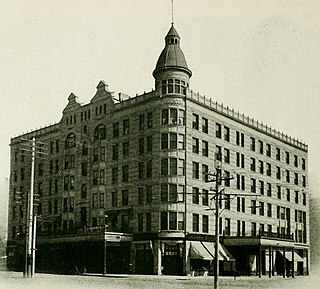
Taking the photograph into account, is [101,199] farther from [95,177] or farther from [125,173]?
[125,173]

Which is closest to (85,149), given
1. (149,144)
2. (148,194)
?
(149,144)

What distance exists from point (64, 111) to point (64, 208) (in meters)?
6.97

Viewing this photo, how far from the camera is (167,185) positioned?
33.6 m

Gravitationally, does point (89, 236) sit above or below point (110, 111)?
below

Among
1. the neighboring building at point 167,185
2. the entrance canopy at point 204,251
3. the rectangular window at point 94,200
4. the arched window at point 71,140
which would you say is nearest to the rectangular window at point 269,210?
the neighboring building at point 167,185

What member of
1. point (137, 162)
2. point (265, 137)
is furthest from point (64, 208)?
point (265, 137)

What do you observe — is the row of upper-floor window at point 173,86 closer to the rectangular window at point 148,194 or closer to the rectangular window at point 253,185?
the rectangular window at point 148,194

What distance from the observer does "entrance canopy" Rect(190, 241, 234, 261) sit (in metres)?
32.8

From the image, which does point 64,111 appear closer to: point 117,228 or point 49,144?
point 49,144

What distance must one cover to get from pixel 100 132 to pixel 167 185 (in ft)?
21.6

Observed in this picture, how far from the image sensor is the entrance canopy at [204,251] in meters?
32.8

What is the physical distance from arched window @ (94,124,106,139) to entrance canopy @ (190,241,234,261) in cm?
927

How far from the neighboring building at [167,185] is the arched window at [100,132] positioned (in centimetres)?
8

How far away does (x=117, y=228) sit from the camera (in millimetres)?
35406
